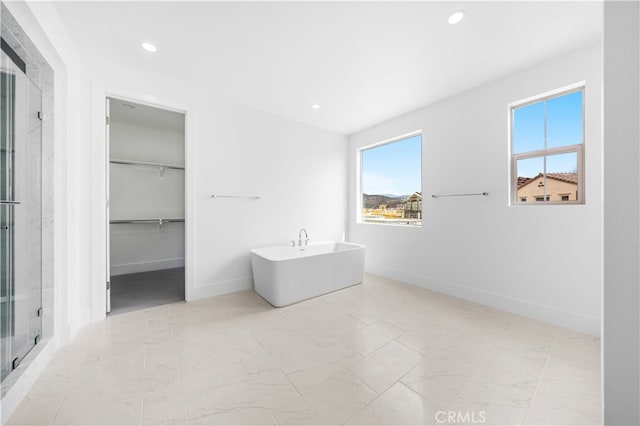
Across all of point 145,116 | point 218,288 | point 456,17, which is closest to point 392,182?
Result: point 456,17

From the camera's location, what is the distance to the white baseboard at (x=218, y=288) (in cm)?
275

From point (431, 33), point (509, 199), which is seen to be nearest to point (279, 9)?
point (431, 33)

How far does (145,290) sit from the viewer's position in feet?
10.2

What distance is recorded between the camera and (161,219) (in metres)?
3.97

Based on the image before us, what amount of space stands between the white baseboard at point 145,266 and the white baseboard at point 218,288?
6.50 feet

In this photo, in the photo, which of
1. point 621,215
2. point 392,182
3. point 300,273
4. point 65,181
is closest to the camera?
point 621,215

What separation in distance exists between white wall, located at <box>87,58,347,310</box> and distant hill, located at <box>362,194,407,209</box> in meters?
0.85

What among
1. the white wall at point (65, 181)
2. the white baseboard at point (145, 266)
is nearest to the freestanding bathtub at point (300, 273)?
the white wall at point (65, 181)

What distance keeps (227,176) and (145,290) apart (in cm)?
183

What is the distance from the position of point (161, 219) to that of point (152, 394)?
127 inches

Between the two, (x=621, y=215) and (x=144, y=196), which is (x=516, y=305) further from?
(x=144, y=196)

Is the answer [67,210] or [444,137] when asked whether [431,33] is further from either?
[67,210]

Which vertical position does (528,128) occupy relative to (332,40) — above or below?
below

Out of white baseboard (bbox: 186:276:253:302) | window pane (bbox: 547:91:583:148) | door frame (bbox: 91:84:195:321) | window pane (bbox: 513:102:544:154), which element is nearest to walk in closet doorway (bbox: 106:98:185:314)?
white baseboard (bbox: 186:276:253:302)
